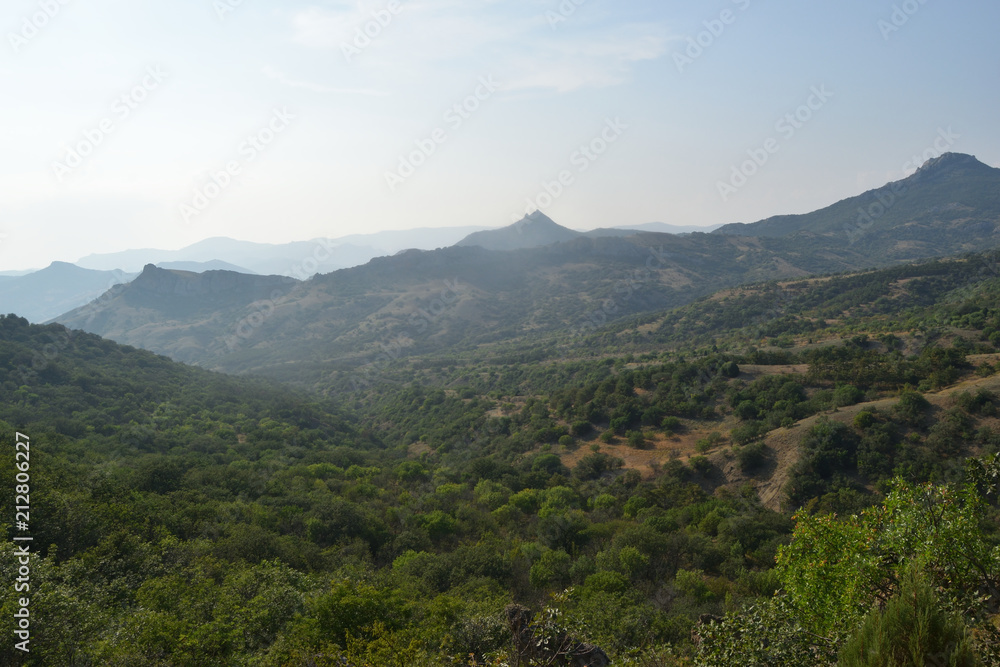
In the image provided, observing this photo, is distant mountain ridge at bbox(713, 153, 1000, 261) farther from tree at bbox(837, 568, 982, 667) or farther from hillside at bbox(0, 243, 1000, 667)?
tree at bbox(837, 568, 982, 667)

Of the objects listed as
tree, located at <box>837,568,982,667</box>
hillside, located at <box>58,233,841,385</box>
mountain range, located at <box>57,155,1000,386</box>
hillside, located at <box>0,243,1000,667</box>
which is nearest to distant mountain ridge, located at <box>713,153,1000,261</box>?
mountain range, located at <box>57,155,1000,386</box>

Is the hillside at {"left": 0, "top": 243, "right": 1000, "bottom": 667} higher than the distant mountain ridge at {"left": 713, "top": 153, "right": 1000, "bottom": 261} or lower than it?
lower

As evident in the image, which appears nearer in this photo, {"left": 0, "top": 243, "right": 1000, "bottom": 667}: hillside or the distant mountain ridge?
{"left": 0, "top": 243, "right": 1000, "bottom": 667}: hillside

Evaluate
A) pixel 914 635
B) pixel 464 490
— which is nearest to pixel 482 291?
pixel 464 490

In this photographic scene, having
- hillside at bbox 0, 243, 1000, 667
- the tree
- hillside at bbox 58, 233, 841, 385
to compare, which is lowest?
hillside at bbox 0, 243, 1000, 667

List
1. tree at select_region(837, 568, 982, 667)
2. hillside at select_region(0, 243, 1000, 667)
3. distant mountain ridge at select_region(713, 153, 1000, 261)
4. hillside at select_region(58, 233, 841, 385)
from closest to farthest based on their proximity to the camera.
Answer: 1. tree at select_region(837, 568, 982, 667)
2. hillside at select_region(0, 243, 1000, 667)
3. hillside at select_region(58, 233, 841, 385)
4. distant mountain ridge at select_region(713, 153, 1000, 261)

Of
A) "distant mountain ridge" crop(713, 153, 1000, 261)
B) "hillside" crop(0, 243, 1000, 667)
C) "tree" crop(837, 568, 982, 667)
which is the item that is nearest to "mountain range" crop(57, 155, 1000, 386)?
"distant mountain ridge" crop(713, 153, 1000, 261)

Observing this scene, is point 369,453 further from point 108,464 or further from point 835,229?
point 835,229

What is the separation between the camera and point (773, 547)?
767 inches

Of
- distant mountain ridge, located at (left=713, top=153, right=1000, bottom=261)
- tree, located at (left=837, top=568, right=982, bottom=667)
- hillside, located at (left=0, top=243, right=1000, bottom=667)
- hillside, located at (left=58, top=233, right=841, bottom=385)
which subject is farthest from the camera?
distant mountain ridge, located at (left=713, top=153, right=1000, bottom=261)

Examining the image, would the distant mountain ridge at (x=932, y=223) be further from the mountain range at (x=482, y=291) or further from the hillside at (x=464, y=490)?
the hillside at (x=464, y=490)

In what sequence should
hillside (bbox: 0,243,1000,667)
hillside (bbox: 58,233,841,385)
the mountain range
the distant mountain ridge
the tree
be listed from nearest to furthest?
the tree
hillside (bbox: 0,243,1000,667)
hillside (bbox: 58,233,841,385)
the mountain range
the distant mountain ridge

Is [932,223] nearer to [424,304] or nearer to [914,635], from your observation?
[424,304]

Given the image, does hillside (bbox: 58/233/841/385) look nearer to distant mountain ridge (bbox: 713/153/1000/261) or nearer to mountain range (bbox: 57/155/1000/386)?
mountain range (bbox: 57/155/1000/386)
